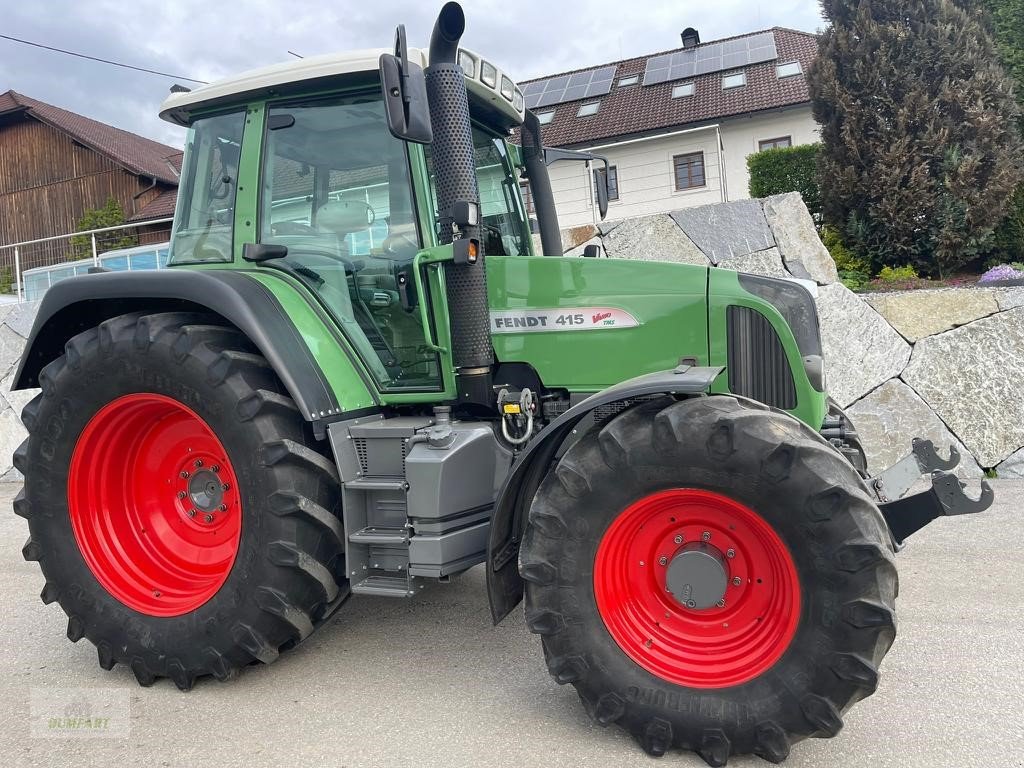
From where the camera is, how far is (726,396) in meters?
2.65

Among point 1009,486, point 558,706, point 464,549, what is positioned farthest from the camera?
point 1009,486

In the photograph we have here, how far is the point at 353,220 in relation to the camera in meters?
3.45

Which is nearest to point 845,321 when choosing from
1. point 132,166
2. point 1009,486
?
point 1009,486

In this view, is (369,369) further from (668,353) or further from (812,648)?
(812,648)

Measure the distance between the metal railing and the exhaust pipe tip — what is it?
335 inches

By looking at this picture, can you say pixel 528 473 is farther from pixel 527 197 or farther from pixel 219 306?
pixel 527 197

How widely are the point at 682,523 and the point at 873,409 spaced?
4.64m

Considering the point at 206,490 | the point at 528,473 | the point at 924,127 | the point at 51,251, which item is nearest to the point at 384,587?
the point at 528,473

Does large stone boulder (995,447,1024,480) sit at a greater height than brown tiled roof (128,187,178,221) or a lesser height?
lesser

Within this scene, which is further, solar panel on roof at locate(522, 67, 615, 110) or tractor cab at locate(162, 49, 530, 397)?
solar panel on roof at locate(522, 67, 615, 110)

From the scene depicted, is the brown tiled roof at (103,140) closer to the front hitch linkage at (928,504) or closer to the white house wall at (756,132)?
the white house wall at (756,132)

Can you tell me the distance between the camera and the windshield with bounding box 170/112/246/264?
356cm

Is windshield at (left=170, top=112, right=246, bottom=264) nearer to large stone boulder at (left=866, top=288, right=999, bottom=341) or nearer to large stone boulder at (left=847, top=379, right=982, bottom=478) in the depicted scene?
large stone boulder at (left=847, top=379, right=982, bottom=478)

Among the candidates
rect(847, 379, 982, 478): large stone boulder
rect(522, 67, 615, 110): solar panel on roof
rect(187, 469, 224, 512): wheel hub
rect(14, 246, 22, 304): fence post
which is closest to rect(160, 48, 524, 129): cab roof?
rect(187, 469, 224, 512): wheel hub
